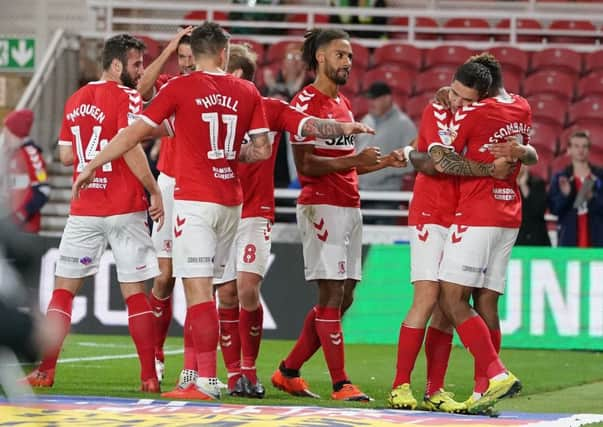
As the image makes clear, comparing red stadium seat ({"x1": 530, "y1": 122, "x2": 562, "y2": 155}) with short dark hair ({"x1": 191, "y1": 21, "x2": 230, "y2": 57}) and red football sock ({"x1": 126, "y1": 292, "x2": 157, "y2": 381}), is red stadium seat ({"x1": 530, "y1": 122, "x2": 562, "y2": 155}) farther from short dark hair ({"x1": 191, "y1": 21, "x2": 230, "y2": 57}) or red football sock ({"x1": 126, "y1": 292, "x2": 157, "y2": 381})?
short dark hair ({"x1": 191, "y1": 21, "x2": 230, "y2": 57})

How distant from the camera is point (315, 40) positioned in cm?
931

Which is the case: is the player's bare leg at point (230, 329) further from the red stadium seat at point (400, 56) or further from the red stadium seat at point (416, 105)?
the red stadium seat at point (400, 56)

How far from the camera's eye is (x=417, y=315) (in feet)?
27.7

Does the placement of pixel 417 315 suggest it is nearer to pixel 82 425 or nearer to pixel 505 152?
pixel 505 152

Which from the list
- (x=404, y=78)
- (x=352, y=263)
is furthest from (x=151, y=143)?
(x=352, y=263)

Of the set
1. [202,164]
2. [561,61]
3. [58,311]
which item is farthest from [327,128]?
[561,61]

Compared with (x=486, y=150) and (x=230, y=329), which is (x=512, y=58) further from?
(x=486, y=150)

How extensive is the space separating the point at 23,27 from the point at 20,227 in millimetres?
17061

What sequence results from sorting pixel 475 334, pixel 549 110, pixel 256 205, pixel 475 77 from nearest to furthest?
pixel 475 334 < pixel 475 77 < pixel 256 205 < pixel 549 110

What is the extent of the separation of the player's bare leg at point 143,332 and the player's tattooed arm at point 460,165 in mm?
2167

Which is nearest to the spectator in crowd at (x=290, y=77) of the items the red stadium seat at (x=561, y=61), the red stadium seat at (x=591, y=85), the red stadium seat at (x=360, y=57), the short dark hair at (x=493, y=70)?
the red stadium seat at (x=360, y=57)

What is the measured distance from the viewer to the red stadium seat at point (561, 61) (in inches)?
757

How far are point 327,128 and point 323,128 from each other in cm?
3

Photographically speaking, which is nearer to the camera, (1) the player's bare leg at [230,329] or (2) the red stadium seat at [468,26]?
(1) the player's bare leg at [230,329]
